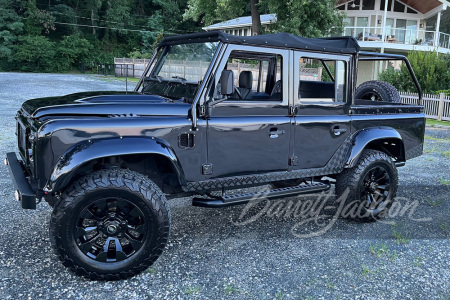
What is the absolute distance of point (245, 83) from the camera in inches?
189

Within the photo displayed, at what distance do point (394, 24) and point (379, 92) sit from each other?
28.8 m

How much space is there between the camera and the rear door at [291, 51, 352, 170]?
182 inches

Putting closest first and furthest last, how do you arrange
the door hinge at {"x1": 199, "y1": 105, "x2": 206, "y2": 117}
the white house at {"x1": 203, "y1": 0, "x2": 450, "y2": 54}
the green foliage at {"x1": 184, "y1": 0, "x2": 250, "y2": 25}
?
the door hinge at {"x1": 199, "y1": 105, "x2": 206, "y2": 117}
the green foliage at {"x1": 184, "y1": 0, "x2": 250, "y2": 25}
the white house at {"x1": 203, "y1": 0, "x2": 450, "y2": 54}

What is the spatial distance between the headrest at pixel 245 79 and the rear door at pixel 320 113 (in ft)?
1.65

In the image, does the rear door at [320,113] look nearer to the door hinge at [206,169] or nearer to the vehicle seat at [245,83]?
the vehicle seat at [245,83]

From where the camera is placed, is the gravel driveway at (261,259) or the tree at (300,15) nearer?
the gravel driveway at (261,259)

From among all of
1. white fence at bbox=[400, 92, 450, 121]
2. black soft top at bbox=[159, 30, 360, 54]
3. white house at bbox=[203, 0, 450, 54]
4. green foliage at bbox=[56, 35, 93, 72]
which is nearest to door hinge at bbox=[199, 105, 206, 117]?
black soft top at bbox=[159, 30, 360, 54]

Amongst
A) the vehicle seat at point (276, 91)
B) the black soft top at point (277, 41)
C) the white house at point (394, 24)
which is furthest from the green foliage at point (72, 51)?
the vehicle seat at point (276, 91)

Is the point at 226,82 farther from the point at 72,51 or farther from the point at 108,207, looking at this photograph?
the point at 72,51

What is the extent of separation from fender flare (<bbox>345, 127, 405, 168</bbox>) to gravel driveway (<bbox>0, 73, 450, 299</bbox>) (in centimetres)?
86

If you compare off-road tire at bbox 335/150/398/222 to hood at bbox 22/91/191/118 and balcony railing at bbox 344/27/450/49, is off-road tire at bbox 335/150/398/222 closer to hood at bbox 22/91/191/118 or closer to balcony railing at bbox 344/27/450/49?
hood at bbox 22/91/191/118

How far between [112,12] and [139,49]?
6.00m

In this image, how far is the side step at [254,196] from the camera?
13.7ft

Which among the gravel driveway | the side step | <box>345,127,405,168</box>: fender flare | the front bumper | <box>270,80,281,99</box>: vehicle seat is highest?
<box>270,80,281,99</box>: vehicle seat
